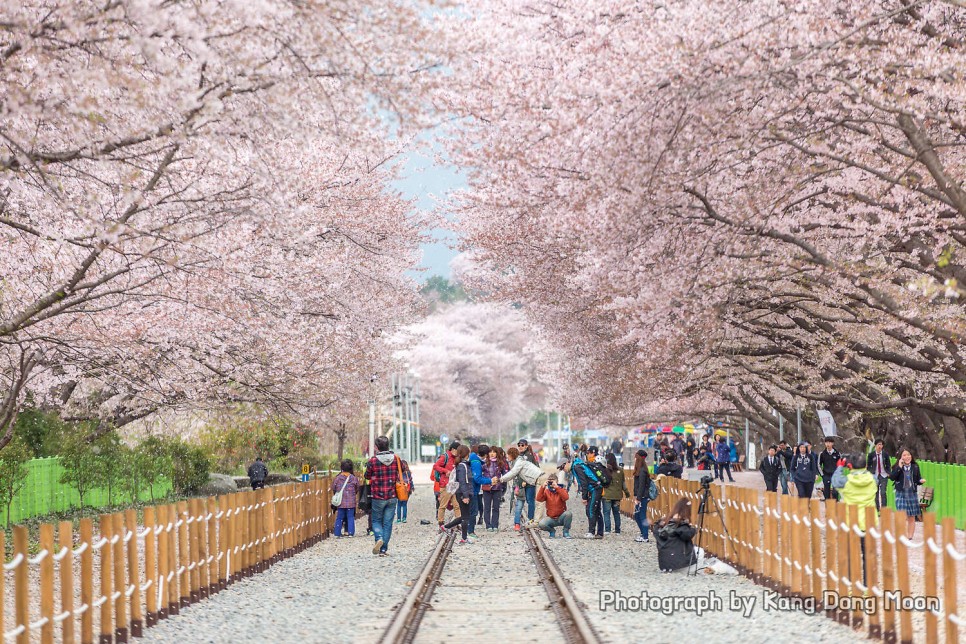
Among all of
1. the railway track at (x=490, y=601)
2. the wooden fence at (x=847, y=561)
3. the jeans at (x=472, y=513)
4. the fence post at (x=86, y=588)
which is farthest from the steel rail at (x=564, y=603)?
the fence post at (x=86, y=588)

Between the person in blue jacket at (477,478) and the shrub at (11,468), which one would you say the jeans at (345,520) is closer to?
the person in blue jacket at (477,478)

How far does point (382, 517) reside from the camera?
19.2 metres

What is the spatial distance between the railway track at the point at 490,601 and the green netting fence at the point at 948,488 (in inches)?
347

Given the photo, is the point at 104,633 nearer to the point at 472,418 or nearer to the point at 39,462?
the point at 39,462

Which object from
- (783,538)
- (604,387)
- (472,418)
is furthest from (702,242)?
(472,418)

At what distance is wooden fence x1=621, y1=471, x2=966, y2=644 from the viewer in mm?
9430

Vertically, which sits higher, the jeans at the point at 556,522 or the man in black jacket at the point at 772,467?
the man in black jacket at the point at 772,467

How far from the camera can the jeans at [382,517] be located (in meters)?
18.9

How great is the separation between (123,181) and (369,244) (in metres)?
19.3

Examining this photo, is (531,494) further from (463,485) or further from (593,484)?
(463,485)

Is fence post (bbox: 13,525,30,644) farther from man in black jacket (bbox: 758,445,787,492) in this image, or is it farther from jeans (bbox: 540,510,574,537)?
man in black jacket (bbox: 758,445,787,492)

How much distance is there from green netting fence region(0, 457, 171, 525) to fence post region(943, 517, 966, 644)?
19.9 metres

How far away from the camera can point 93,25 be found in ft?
30.1

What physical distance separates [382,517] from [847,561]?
9.12 meters
